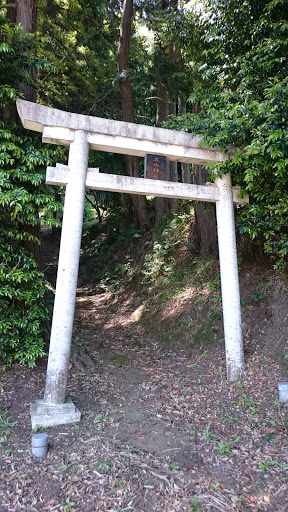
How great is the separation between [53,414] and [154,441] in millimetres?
1316

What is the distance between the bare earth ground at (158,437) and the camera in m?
3.29

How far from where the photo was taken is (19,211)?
17.1ft

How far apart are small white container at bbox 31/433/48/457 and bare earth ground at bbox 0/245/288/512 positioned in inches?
3.3

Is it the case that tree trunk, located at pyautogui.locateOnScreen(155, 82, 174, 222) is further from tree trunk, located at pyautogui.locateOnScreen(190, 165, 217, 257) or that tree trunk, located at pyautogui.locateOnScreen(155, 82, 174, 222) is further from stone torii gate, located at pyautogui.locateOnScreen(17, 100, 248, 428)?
stone torii gate, located at pyautogui.locateOnScreen(17, 100, 248, 428)

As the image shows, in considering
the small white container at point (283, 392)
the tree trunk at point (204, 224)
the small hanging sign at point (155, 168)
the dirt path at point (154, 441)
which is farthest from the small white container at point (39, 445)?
the tree trunk at point (204, 224)

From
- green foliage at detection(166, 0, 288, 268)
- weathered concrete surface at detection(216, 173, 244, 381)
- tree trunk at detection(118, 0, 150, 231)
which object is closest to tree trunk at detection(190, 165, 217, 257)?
green foliage at detection(166, 0, 288, 268)

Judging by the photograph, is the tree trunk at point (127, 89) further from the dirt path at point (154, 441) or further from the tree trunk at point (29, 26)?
the dirt path at point (154, 441)

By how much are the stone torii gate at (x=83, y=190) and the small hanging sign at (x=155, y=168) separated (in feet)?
0.26

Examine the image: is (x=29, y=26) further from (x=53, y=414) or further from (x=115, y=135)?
(x=53, y=414)

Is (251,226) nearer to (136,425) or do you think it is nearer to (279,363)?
(279,363)

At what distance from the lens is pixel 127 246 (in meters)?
13.7

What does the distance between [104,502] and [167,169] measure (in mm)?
4391

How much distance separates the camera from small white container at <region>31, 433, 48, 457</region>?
3.79 meters

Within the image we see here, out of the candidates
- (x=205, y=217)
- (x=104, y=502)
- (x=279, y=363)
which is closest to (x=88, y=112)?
(x=205, y=217)
